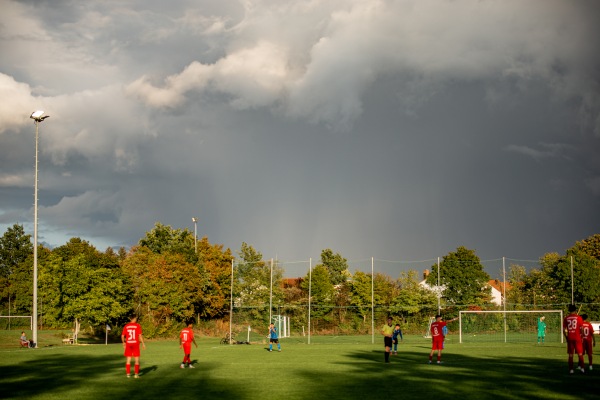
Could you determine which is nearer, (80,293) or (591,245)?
(80,293)

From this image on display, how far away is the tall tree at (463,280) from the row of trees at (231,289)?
13 cm

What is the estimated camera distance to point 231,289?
212ft

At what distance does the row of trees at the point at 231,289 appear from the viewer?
6481 centimetres

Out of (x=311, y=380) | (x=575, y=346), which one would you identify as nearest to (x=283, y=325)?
(x=575, y=346)

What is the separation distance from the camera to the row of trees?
6481 cm

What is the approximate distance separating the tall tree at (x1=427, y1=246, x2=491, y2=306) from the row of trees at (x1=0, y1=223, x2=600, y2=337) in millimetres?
134

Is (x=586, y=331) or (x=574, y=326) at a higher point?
(x=574, y=326)

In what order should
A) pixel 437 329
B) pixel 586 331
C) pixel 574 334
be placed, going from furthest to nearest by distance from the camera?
pixel 437 329
pixel 586 331
pixel 574 334

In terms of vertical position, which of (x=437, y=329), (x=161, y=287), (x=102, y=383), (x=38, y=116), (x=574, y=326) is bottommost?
(x=102, y=383)

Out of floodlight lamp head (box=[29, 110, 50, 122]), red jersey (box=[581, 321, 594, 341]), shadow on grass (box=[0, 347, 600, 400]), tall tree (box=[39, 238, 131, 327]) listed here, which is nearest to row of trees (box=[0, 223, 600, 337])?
tall tree (box=[39, 238, 131, 327])

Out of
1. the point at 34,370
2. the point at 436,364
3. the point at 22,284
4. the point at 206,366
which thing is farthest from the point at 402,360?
the point at 22,284

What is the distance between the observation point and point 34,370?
3012cm

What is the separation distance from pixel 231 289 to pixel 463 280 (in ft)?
128

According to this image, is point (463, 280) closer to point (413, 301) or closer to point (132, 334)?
point (413, 301)
